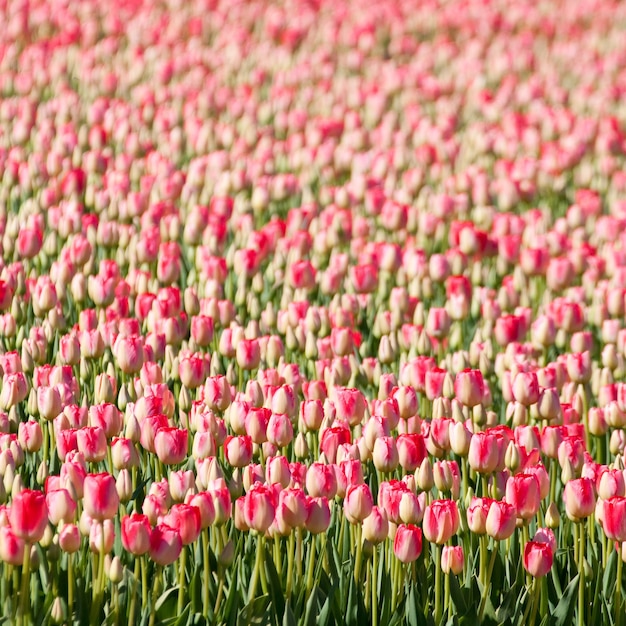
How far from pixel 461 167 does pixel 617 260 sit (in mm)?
1899

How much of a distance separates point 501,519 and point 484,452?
Result: 0.27 metres

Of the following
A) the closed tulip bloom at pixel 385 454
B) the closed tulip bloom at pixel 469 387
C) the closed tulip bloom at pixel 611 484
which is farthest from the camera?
the closed tulip bloom at pixel 469 387

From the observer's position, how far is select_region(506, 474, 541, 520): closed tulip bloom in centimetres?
254

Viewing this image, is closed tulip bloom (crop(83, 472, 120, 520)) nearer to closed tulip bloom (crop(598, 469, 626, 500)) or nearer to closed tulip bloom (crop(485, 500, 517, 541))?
closed tulip bloom (crop(485, 500, 517, 541))

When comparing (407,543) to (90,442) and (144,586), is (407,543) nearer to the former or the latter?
(144,586)

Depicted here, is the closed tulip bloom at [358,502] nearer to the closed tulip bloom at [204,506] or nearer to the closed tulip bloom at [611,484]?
the closed tulip bloom at [204,506]

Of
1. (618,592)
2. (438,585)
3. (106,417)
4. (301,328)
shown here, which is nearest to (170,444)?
(106,417)

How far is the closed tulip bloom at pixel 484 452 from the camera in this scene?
8.91ft

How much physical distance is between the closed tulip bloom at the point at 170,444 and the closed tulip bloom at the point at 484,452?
0.69 metres

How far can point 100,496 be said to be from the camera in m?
2.33

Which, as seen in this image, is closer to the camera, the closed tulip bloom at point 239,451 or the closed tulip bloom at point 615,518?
the closed tulip bloom at point 615,518

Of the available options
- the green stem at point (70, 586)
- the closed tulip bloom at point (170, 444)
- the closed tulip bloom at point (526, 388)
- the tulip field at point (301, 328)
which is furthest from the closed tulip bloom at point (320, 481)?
the closed tulip bloom at point (526, 388)

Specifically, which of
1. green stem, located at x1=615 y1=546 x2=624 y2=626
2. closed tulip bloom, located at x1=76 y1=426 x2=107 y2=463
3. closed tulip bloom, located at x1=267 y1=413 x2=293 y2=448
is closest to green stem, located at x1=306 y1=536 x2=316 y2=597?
closed tulip bloom, located at x1=267 y1=413 x2=293 y2=448

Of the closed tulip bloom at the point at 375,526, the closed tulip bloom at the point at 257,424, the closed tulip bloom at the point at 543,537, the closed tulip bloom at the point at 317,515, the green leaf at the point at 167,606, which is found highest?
the closed tulip bloom at the point at 257,424
